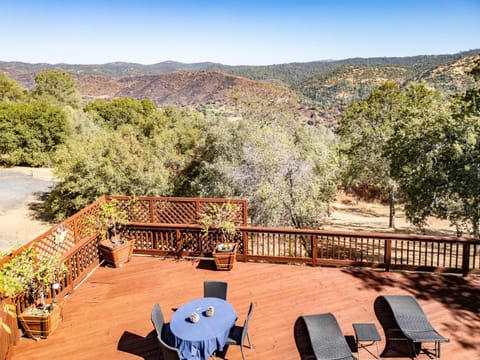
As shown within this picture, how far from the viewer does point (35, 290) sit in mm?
4902

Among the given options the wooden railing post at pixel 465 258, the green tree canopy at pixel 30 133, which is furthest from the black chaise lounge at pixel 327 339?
the green tree canopy at pixel 30 133

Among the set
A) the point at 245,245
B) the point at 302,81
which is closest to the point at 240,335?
the point at 245,245

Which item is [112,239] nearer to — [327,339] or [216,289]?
[216,289]

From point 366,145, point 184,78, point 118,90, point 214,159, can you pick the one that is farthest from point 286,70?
point 214,159

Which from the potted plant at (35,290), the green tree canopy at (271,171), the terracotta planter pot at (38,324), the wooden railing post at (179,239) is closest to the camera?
the potted plant at (35,290)

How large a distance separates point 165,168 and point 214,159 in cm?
285

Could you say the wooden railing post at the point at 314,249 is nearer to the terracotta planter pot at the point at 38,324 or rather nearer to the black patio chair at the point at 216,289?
the black patio chair at the point at 216,289

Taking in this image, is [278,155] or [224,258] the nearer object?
[224,258]

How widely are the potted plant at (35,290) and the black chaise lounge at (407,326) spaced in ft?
14.9

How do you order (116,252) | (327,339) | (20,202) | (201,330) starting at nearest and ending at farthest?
(201,330) < (327,339) < (116,252) < (20,202)

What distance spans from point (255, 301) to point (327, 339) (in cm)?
166

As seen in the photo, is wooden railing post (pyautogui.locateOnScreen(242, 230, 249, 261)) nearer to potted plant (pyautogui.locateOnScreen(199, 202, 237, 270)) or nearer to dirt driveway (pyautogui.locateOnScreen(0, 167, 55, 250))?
potted plant (pyautogui.locateOnScreen(199, 202, 237, 270))

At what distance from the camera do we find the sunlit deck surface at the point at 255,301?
180 inches

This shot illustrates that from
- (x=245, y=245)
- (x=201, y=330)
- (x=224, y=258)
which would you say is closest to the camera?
(x=201, y=330)
